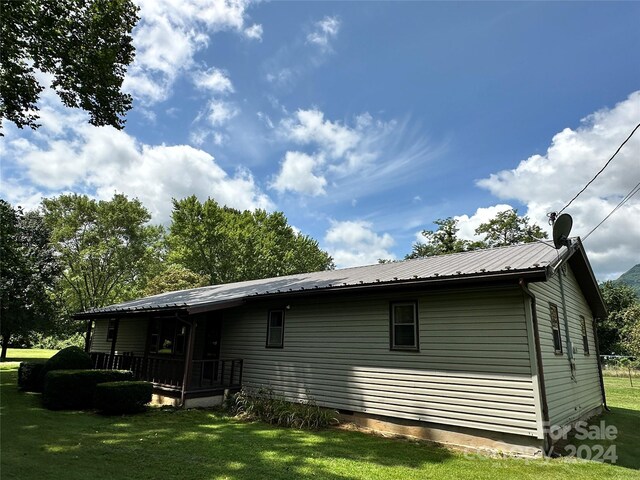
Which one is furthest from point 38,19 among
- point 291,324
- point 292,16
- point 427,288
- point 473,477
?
point 473,477

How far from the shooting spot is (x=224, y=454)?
6062 mm

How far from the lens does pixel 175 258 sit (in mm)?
32156

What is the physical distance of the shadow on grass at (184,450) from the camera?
17.1ft

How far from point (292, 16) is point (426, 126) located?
598 cm

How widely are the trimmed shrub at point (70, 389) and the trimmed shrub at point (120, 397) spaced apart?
59 centimetres

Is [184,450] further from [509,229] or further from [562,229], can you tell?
[509,229]

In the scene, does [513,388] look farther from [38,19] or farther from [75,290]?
[75,290]

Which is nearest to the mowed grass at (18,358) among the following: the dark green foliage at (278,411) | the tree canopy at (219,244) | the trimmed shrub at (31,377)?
the trimmed shrub at (31,377)

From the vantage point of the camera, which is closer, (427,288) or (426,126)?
(427,288)

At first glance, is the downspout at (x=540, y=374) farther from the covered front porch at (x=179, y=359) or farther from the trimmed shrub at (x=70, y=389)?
A: the trimmed shrub at (x=70, y=389)

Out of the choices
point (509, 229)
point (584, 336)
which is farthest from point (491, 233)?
point (584, 336)

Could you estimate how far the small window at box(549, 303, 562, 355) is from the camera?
8328 mm

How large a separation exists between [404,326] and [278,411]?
3.73 metres

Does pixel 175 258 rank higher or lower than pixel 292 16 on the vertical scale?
lower
